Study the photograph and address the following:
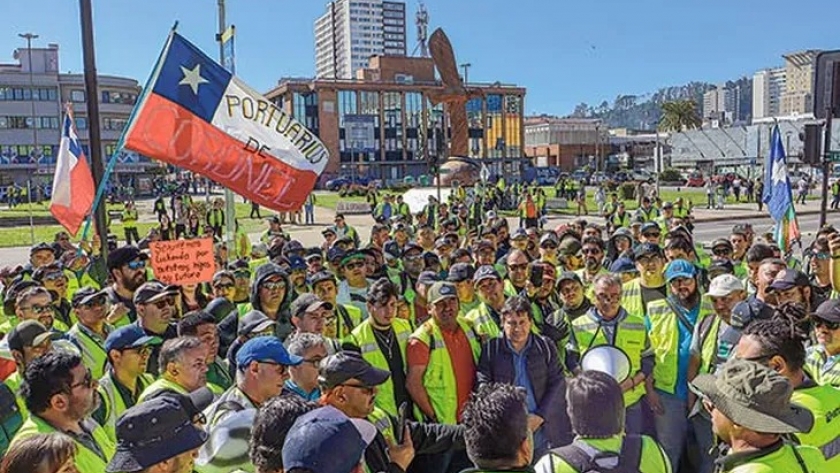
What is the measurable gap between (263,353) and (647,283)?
3757mm

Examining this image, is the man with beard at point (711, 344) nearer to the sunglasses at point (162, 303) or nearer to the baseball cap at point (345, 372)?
the baseball cap at point (345, 372)

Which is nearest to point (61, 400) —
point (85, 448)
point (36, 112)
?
point (85, 448)

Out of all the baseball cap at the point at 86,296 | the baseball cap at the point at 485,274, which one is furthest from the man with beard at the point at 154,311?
the baseball cap at the point at 485,274

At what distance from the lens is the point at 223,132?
737 cm

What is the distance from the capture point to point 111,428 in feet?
13.4

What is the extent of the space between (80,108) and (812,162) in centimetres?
8441

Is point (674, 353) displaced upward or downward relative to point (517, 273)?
downward

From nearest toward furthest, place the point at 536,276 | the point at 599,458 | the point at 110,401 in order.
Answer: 1. the point at 599,458
2. the point at 110,401
3. the point at 536,276

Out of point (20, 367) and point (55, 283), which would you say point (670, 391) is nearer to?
point (20, 367)

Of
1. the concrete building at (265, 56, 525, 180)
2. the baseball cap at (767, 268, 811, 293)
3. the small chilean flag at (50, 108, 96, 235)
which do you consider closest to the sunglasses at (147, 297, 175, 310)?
the baseball cap at (767, 268, 811, 293)

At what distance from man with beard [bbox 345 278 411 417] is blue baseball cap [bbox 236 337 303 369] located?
3.38 ft

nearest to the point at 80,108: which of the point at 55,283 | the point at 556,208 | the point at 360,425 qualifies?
the point at 556,208

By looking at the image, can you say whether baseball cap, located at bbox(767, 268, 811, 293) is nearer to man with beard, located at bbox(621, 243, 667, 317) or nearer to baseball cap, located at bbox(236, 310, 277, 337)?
man with beard, located at bbox(621, 243, 667, 317)

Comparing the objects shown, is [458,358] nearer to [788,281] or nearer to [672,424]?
[672,424]
